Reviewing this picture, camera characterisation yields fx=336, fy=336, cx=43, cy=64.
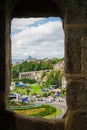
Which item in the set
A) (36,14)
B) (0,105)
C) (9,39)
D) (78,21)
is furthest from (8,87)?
(78,21)

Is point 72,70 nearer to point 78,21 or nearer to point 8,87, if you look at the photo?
point 78,21

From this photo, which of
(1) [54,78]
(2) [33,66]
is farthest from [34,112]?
(1) [54,78]

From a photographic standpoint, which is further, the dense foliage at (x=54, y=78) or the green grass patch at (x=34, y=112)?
the green grass patch at (x=34, y=112)

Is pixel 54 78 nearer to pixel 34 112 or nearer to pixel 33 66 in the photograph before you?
pixel 33 66

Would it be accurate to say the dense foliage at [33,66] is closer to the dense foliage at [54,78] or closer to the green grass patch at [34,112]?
the dense foliage at [54,78]

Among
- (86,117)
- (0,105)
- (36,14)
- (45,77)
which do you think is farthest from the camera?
(45,77)

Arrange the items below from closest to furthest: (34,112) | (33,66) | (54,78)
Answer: (54,78) < (33,66) < (34,112)

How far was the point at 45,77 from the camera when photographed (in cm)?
441

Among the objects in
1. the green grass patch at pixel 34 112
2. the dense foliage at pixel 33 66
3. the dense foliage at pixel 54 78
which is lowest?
the green grass patch at pixel 34 112

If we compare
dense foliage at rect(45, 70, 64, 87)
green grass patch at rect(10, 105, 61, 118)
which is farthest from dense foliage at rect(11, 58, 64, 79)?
green grass patch at rect(10, 105, 61, 118)

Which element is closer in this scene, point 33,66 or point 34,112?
point 33,66

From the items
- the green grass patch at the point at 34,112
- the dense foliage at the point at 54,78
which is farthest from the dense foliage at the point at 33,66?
the green grass patch at the point at 34,112

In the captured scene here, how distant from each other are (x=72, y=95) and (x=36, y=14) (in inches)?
50.6

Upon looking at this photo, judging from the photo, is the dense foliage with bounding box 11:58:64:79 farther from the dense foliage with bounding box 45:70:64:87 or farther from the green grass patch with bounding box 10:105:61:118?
the green grass patch with bounding box 10:105:61:118
